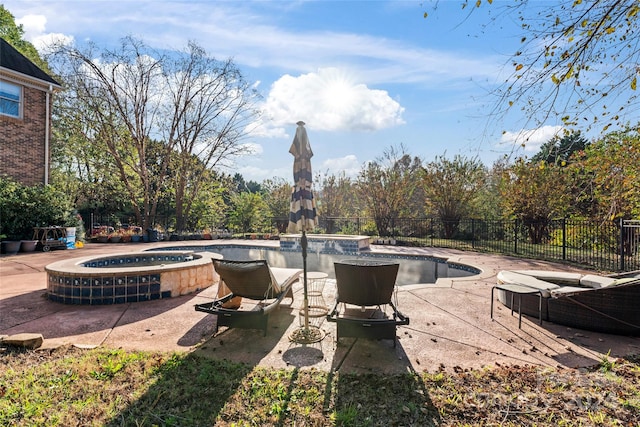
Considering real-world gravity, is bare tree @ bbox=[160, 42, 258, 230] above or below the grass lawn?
above

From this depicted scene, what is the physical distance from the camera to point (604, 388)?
269 cm

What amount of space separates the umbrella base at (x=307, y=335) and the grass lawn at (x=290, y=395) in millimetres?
674

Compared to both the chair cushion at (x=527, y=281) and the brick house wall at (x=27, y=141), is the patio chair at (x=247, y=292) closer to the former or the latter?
the chair cushion at (x=527, y=281)

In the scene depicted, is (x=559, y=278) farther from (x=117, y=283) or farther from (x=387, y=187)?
(x=387, y=187)

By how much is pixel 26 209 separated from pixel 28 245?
1.24 m

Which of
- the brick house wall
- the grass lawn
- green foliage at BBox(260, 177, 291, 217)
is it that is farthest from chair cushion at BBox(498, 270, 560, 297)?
the brick house wall

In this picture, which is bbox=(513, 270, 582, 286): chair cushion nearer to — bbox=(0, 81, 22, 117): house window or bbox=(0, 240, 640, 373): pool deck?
bbox=(0, 240, 640, 373): pool deck

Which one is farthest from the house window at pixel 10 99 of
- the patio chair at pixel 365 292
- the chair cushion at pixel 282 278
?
the patio chair at pixel 365 292

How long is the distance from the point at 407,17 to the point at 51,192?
13297 mm

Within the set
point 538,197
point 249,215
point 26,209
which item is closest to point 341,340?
point 26,209

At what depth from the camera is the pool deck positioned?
325 cm

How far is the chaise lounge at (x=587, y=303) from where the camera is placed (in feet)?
12.6

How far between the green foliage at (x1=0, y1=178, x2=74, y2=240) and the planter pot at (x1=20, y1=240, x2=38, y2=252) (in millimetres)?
428

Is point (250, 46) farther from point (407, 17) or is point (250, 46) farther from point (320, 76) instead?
point (407, 17)
